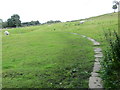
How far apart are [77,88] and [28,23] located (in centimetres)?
6029

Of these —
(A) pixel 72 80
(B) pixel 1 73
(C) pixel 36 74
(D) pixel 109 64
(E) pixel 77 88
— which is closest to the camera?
(E) pixel 77 88

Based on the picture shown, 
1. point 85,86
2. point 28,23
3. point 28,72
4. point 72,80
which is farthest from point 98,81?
point 28,23

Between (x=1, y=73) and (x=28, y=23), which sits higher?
(x=28, y=23)

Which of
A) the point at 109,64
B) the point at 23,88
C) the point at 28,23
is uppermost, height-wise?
the point at 28,23

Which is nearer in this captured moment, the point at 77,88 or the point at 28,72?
the point at 77,88

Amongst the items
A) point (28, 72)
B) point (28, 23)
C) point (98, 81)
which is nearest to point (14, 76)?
point (28, 72)

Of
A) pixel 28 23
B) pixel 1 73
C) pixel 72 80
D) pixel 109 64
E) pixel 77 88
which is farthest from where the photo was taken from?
pixel 28 23

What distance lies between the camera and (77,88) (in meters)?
4.17

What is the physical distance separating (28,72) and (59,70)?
3.98ft

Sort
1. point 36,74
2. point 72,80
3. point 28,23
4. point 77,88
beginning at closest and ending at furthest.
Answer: point 77,88, point 72,80, point 36,74, point 28,23

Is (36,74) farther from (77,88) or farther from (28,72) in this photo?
(77,88)

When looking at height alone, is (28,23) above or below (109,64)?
above

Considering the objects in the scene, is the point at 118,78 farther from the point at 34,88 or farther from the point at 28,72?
the point at 28,72

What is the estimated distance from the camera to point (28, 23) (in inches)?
2442
